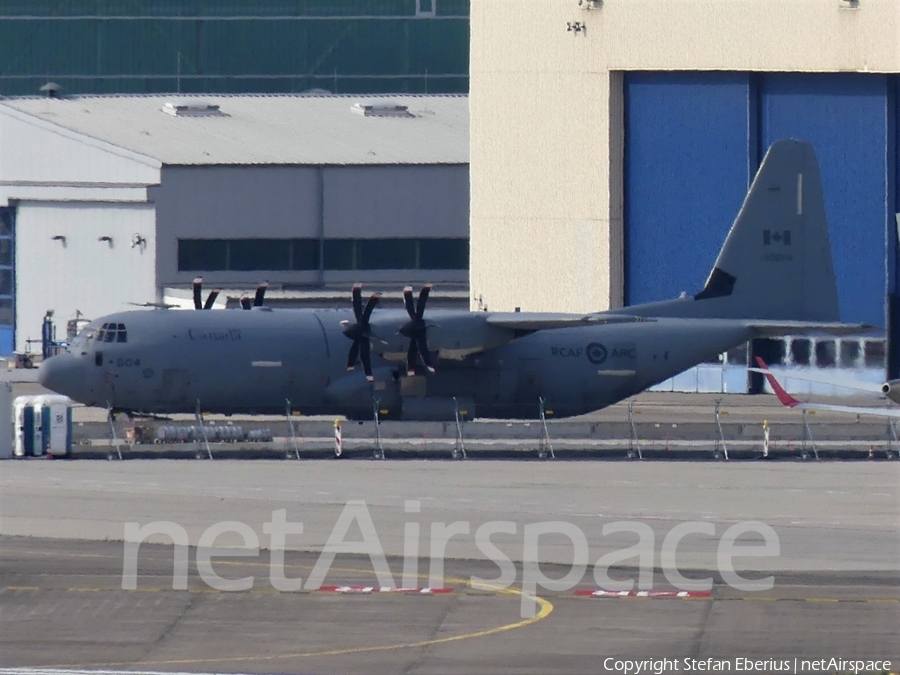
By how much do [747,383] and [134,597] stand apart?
4261 cm

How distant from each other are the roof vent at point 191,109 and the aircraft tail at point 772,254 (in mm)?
38623

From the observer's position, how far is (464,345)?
46.8 metres

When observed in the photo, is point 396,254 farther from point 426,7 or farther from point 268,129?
point 426,7

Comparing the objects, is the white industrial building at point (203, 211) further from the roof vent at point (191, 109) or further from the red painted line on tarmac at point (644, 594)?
the red painted line on tarmac at point (644, 594)

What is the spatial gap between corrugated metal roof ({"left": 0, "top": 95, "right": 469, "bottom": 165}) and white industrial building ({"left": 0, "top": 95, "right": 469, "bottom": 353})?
17 centimetres

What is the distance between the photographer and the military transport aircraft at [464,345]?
45125 mm

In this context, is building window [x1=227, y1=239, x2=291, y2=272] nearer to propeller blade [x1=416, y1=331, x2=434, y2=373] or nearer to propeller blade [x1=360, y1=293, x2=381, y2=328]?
propeller blade [x1=360, y1=293, x2=381, y2=328]

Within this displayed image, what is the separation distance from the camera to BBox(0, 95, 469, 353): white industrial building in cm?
7369

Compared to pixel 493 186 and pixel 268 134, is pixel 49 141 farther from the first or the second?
pixel 493 186

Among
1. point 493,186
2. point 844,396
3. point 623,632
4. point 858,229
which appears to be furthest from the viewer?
point 493,186

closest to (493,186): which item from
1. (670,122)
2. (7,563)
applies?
(670,122)

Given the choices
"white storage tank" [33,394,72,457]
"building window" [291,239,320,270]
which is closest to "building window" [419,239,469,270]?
"building window" [291,239,320,270]

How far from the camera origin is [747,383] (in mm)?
64375

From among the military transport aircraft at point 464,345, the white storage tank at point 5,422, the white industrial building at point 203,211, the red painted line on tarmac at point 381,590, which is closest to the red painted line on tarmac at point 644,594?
the red painted line on tarmac at point 381,590
